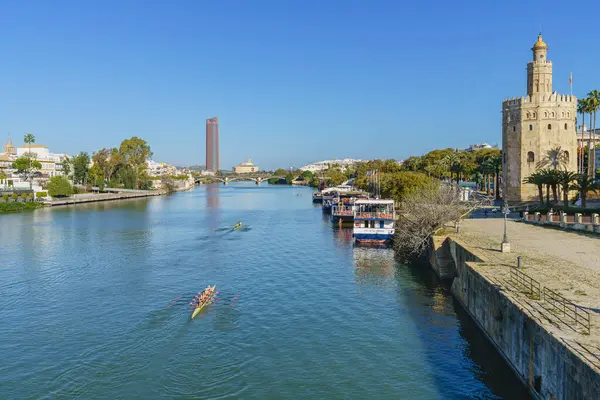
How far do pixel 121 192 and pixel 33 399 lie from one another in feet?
466

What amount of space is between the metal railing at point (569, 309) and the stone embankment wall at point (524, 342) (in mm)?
1149

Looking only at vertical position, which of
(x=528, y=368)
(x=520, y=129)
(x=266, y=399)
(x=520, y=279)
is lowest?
(x=266, y=399)

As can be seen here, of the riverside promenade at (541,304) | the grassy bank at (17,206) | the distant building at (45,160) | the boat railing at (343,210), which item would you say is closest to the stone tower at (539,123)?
the boat railing at (343,210)

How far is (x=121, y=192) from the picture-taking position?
6078 inches

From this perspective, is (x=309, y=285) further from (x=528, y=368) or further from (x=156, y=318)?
(x=528, y=368)

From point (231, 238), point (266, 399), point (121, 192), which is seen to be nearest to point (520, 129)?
point (231, 238)

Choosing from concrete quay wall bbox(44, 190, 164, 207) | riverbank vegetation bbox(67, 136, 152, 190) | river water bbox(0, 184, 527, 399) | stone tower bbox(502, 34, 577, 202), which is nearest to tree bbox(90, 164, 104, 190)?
riverbank vegetation bbox(67, 136, 152, 190)

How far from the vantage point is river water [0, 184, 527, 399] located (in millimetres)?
20172

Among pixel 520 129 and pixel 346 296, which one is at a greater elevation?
pixel 520 129

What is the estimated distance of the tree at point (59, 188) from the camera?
12169 cm

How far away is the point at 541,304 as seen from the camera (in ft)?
62.7

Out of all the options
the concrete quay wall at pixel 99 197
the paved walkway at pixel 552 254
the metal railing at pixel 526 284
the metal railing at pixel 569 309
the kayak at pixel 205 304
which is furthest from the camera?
the concrete quay wall at pixel 99 197

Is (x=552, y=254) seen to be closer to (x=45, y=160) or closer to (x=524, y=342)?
(x=524, y=342)

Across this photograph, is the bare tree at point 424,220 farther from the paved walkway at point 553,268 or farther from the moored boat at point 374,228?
the moored boat at point 374,228
